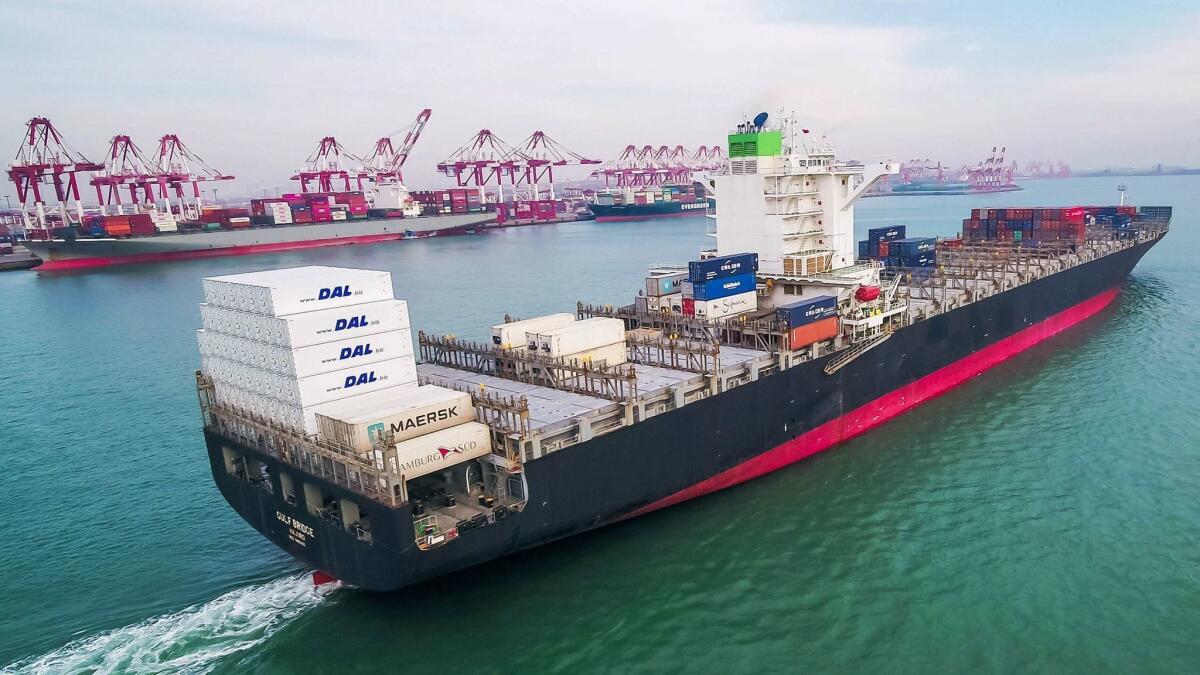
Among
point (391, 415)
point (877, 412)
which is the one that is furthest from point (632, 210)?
point (391, 415)

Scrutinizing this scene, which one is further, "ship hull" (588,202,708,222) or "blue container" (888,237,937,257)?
"ship hull" (588,202,708,222)

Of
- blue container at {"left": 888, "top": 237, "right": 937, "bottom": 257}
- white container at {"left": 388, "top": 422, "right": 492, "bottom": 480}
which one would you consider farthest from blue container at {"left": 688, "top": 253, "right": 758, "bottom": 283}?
blue container at {"left": 888, "top": 237, "right": 937, "bottom": 257}

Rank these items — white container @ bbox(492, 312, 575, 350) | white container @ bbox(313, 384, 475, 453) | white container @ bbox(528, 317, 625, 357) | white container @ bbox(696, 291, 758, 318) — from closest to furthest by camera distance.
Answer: white container @ bbox(313, 384, 475, 453) → white container @ bbox(528, 317, 625, 357) → white container @ bbox(492, 312, 575, 350) → white container @ bbox(696, 291, 758, 318)

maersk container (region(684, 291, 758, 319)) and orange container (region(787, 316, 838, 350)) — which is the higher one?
maersk container (region(684, 291, 758, 319))

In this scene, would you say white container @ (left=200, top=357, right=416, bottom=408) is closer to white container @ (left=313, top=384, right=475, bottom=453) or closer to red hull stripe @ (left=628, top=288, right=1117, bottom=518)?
white container @ (left=313, top=384, right=475, bottom=453)

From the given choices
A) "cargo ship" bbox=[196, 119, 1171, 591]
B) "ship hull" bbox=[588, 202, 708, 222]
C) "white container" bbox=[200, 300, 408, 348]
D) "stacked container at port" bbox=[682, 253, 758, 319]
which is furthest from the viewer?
"ship hull" bbox=[588, 202, 708, 222]

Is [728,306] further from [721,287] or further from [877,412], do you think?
[877,412]
